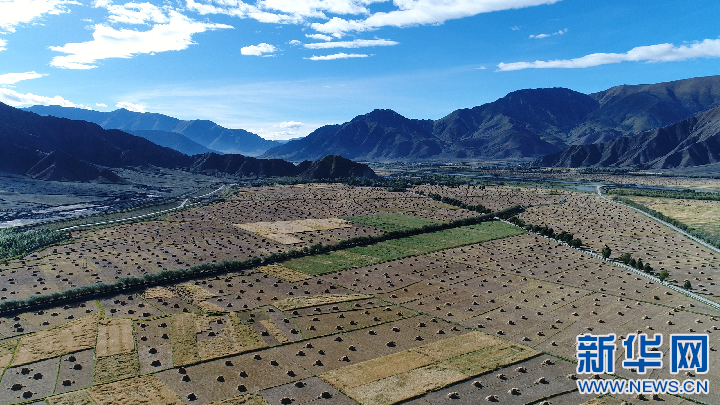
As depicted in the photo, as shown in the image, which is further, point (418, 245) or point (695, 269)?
point (418, 245)

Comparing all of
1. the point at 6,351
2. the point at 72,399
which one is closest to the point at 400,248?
the point at 6,351

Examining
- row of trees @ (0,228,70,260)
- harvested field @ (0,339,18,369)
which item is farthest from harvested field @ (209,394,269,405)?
row of trees @ (0,228,70,260)

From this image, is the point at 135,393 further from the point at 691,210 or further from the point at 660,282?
the point at 691,210

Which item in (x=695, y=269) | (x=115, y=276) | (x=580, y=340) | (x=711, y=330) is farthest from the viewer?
(x=695, y=269)

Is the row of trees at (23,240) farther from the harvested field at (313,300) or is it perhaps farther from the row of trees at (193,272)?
the harvested field at (313,300)

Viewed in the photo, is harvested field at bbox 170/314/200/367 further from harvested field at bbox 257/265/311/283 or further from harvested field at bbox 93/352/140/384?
harvested field at bbox 257/265/311/283

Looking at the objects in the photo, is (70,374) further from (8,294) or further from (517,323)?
(517,323)

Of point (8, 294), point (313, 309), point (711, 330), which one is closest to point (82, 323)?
point (8, 294)
